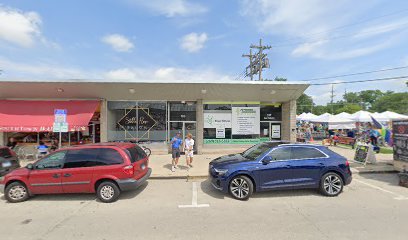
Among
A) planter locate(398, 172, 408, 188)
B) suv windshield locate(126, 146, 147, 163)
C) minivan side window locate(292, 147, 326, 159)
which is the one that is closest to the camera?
suv windshield locate(126, 146, 147, 163)

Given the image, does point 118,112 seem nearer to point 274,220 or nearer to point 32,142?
point 32,142

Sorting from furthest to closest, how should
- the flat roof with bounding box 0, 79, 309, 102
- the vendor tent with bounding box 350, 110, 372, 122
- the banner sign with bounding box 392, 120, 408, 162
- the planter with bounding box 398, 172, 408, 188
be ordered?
the vendor tent with bounding box 350, 110, 372, 122 < the flat roof with bounding box 0, 79, 309, 102 < the banner sign with bounding box 392, 120, 408, 162 < the planter with bounding box 398, 172, 408, 188

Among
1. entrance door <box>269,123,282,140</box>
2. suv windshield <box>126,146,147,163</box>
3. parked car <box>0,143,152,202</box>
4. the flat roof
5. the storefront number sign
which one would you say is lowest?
parked car <box>0,143,152,202</box>

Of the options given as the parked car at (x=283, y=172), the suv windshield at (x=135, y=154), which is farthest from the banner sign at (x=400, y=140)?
the suv windshield at (x=135, y=154)

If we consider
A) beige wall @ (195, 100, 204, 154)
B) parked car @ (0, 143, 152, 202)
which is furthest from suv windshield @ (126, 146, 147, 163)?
beige wall @ (195, 100, 204, 154)

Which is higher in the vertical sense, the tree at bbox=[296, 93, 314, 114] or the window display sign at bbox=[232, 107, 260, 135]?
the tree at bbox=[296, 93, 314, 114]

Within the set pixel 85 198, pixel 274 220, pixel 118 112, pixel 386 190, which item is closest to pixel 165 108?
pixel 118 112

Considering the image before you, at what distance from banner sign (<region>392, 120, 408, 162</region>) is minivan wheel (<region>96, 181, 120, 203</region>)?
34.4 ft

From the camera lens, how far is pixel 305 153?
256 inches

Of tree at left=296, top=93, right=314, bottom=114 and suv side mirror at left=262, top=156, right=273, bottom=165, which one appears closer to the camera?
suv side mirror at left=262, top=156, right=273, bottom=165

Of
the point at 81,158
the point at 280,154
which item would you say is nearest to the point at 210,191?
the point at 280,154

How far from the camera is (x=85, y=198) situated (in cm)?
627

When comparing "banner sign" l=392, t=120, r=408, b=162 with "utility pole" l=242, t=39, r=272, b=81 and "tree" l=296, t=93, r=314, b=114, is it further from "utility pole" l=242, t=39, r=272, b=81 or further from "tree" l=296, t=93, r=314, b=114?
"tree" l=296, t=93, r=314, b=114

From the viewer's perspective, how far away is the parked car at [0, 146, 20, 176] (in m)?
7.86
